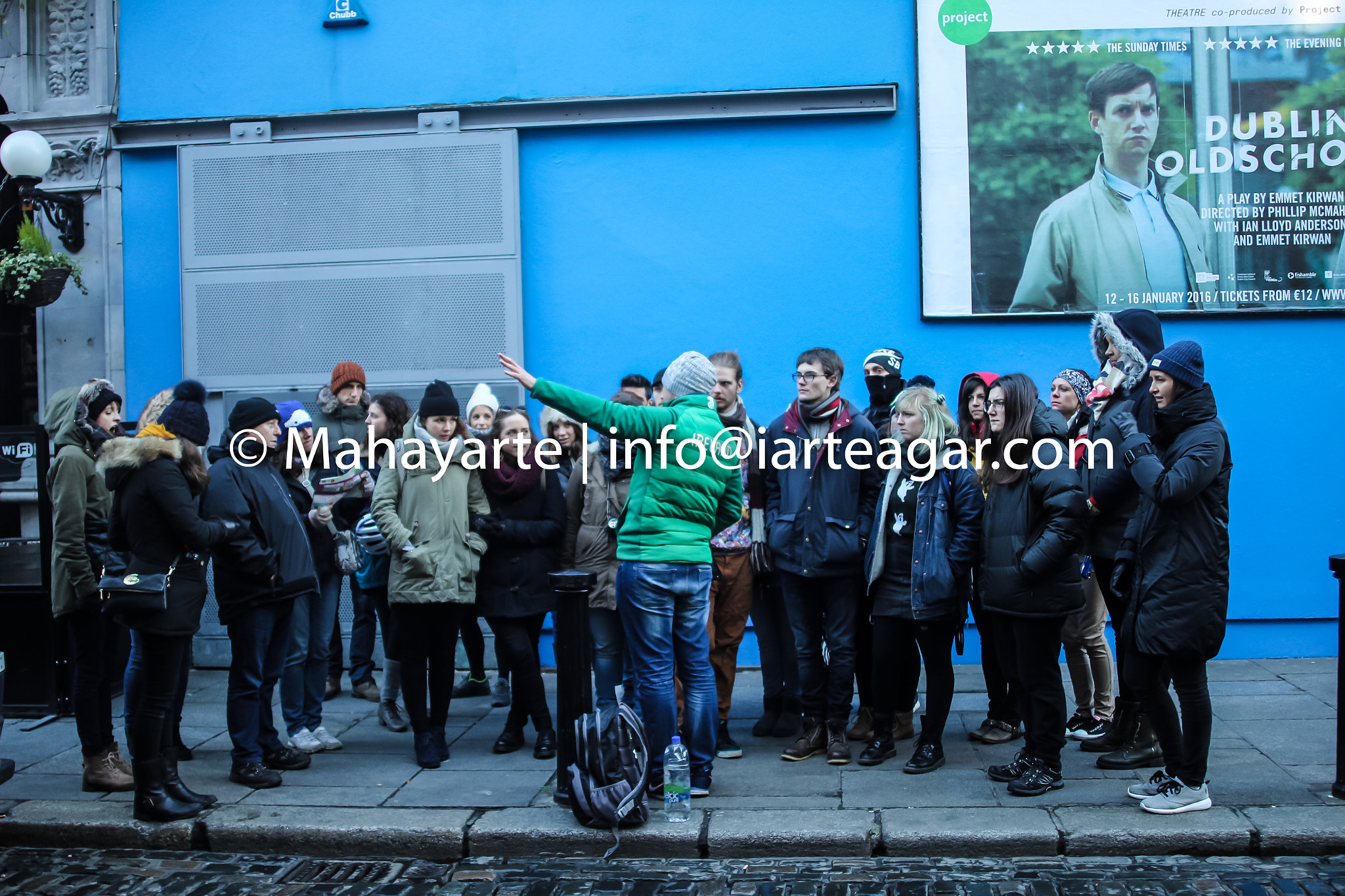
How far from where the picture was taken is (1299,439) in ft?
25.0

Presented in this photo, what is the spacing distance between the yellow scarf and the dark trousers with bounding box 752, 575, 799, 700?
3.21m

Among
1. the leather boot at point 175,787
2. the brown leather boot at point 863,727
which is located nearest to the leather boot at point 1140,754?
the brown leather boot at point 863,727

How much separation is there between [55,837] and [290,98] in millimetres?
5545

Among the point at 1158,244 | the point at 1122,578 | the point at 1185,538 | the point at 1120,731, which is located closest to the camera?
the point at 1185,538

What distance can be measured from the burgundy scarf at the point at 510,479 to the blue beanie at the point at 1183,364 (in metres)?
3.16

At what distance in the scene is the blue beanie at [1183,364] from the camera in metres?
4.69

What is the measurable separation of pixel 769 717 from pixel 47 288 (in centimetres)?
617

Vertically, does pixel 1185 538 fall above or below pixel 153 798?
above

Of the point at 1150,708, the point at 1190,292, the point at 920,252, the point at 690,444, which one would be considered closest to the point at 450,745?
the point at 690,444

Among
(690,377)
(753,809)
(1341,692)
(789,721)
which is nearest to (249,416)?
(690,377)

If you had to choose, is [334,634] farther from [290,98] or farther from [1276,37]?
[1276,37]

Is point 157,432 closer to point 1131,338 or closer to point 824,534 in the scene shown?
point 824,534

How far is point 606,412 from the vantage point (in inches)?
186

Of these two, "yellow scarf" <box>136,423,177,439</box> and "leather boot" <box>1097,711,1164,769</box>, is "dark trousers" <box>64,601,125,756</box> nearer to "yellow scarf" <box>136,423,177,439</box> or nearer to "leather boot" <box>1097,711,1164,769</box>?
"yellow scarf" <box>136,423,177,439</box>
